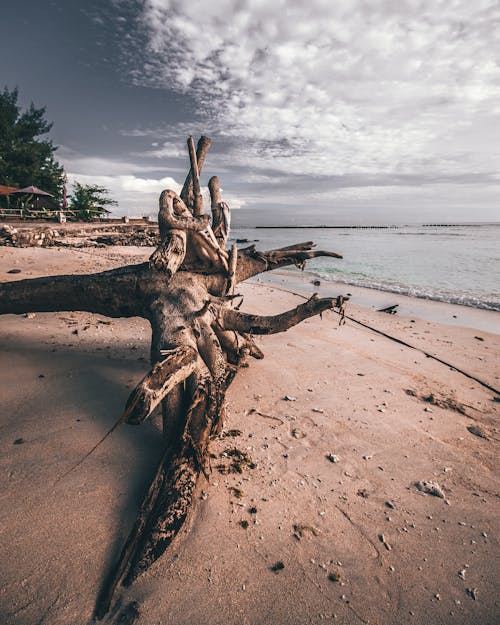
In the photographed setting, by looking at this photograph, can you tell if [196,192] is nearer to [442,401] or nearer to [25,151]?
[442,401]

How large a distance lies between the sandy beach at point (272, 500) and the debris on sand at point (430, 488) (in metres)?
0.03

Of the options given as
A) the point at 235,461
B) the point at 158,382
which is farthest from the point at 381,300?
the point at 158,382

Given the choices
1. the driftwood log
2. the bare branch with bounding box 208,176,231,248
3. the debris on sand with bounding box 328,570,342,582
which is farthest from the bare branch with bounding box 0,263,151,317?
the debris on sand with bounding box 328,570,342,582

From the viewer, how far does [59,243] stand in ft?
54.8

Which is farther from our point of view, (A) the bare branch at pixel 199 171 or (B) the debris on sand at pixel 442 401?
(A) the bare branch at pixel 199 171

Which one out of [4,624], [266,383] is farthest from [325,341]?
[4,624]

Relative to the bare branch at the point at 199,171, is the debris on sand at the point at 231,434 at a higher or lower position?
lower

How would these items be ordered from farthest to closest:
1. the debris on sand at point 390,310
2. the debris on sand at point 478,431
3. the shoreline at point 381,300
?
the debris on sand at point 390,310 < the shoreline at point 381,300 < the debris on sand at point 478,431

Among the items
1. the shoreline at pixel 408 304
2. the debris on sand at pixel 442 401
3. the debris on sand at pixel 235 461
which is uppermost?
the debris on sand at pixel 235 461

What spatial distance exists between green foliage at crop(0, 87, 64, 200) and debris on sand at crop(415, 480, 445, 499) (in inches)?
1673

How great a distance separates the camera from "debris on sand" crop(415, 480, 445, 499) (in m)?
3.06

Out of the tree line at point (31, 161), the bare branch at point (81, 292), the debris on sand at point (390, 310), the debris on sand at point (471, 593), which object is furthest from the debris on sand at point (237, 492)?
the tree line at point (31, 161)

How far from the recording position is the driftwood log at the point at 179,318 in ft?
8.05

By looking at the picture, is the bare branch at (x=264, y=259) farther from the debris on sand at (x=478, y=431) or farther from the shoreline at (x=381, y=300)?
the shoreline at (x=381, y=300)
